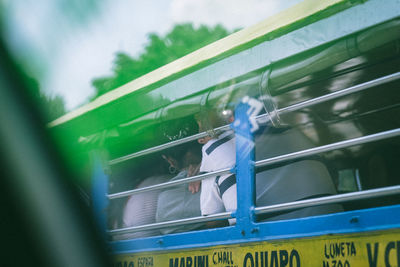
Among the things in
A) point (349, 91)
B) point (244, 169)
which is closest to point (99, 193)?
point (244, 169)

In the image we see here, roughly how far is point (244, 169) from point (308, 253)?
665mm

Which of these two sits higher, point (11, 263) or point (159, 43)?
point (159, 43)

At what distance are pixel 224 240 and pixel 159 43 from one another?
20.7 m

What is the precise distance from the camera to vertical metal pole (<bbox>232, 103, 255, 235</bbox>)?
233 cm

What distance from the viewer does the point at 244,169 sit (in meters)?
2.43

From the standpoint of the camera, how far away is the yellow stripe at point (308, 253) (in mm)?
1779

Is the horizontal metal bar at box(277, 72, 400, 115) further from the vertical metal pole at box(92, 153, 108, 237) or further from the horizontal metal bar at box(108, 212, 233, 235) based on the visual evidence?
the vertical metal pole at box(92, 153, 108, 237)

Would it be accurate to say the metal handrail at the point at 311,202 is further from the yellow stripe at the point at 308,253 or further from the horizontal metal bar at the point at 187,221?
the yellow stripe at the point at 308,253

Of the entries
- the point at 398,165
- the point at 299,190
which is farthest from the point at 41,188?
the point at 398,165

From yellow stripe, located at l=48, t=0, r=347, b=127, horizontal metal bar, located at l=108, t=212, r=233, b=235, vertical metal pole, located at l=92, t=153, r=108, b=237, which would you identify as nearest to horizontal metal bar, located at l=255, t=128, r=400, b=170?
horizontal metal bar, located at l=108, t=212, r=233, b=235

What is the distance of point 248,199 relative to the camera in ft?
7.75

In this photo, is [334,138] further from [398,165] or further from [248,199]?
[248,199]

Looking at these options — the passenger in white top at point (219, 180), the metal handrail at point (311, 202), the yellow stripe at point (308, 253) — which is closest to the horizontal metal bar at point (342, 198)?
the metal handrail at point (311, 202)

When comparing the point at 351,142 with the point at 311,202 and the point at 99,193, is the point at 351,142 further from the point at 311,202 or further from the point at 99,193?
the point at 99,193
